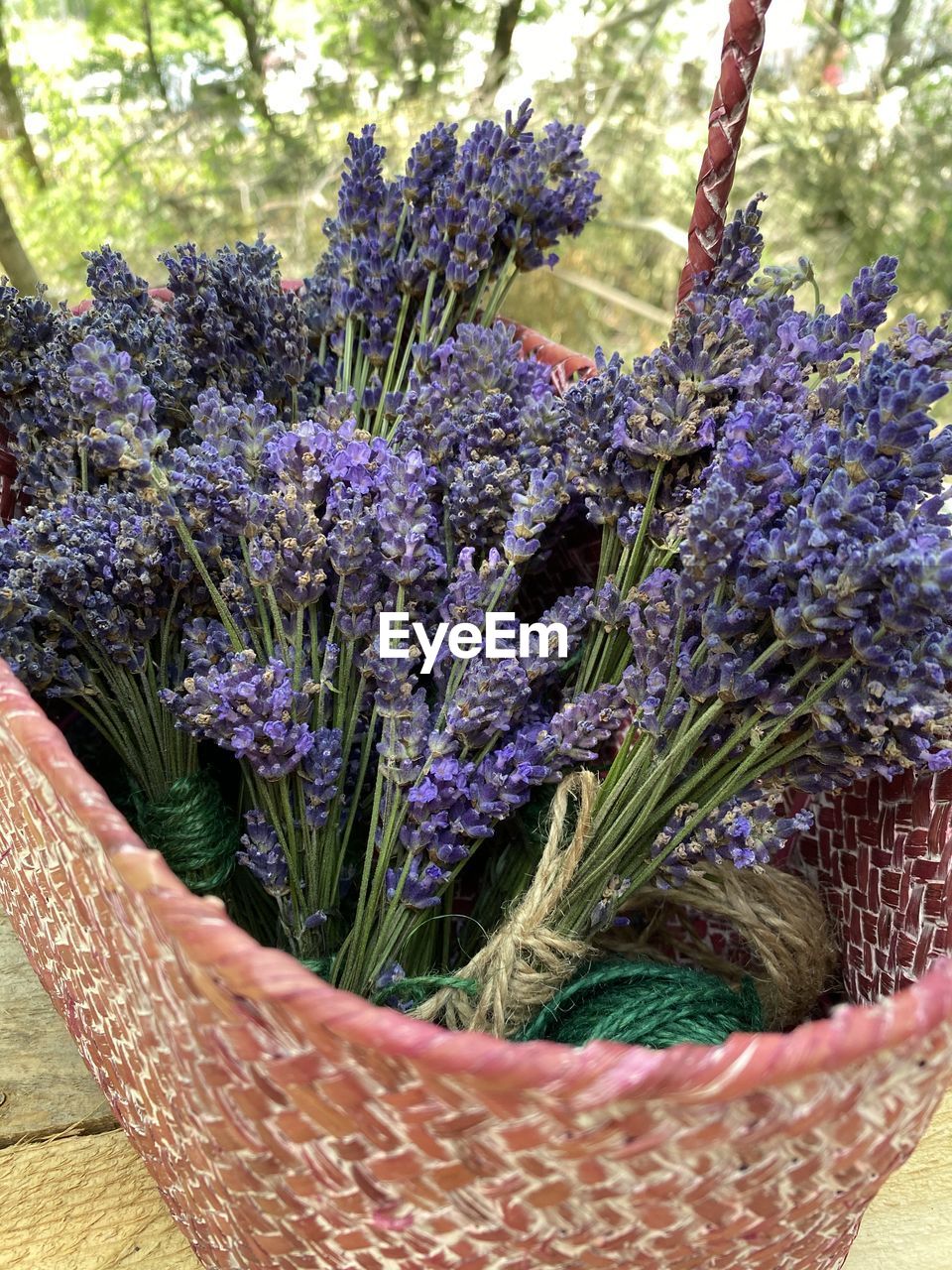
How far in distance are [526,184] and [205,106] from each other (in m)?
2.84

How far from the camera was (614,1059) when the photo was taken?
266 mm

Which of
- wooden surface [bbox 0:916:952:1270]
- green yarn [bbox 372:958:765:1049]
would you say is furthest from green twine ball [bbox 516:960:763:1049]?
wooden surface [bbox 0:916:952:1270]

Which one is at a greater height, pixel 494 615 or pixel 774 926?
pixel 494 615

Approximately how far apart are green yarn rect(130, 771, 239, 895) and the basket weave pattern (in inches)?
4.9

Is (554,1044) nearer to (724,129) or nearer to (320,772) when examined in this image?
(320,772)

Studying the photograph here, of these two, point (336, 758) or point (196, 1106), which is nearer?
point (196, 1106)

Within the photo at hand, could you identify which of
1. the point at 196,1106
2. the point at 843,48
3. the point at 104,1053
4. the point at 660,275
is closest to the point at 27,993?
the point at 104,1053

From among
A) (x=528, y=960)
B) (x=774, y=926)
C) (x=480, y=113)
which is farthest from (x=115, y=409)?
(x=480, y=113)

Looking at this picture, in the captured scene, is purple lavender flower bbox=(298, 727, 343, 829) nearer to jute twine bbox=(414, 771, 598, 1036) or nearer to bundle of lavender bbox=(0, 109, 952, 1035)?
bundle of lavender bbox=(0, 109, 952, 1035)

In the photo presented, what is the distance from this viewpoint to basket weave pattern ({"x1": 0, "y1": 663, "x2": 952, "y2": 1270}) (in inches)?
10.7

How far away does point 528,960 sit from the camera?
1.58ft

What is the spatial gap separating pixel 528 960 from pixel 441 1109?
0.20 m

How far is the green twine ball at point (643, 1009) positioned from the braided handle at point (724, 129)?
1.19ft

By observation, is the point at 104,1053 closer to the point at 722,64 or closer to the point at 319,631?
the point at 319,631
